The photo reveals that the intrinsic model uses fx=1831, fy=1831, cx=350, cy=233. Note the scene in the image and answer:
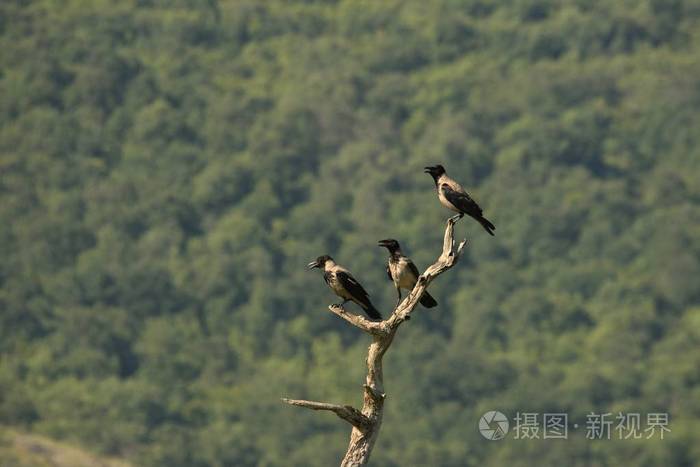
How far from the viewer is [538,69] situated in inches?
4966

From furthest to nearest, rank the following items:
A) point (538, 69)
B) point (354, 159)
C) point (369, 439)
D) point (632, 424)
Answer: point (538, 69) < point (354, 159) < point (632, 424) < point (369, 439)

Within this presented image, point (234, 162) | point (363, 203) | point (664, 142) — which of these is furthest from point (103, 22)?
point (664, 142)

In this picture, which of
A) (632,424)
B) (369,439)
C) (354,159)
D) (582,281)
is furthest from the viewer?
(354,159)

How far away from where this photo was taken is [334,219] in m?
108

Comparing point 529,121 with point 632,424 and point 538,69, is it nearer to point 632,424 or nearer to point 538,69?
point 538,69

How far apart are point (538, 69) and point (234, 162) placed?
80.0 ft

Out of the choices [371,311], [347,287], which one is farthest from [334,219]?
[371,311]

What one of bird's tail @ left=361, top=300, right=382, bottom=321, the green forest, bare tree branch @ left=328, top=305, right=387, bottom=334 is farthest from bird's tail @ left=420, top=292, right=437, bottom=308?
the green forest

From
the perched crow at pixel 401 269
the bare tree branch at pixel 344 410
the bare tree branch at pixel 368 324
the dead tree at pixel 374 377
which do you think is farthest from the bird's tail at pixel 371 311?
the bare tree branch at pixel 344 410

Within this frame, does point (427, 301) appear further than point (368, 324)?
Yes

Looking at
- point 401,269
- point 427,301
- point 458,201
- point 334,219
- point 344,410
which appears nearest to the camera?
point 344,410

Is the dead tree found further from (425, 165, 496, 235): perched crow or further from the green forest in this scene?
the green forest

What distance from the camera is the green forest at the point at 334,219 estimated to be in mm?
92000

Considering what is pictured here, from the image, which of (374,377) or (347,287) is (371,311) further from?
(374,377)
